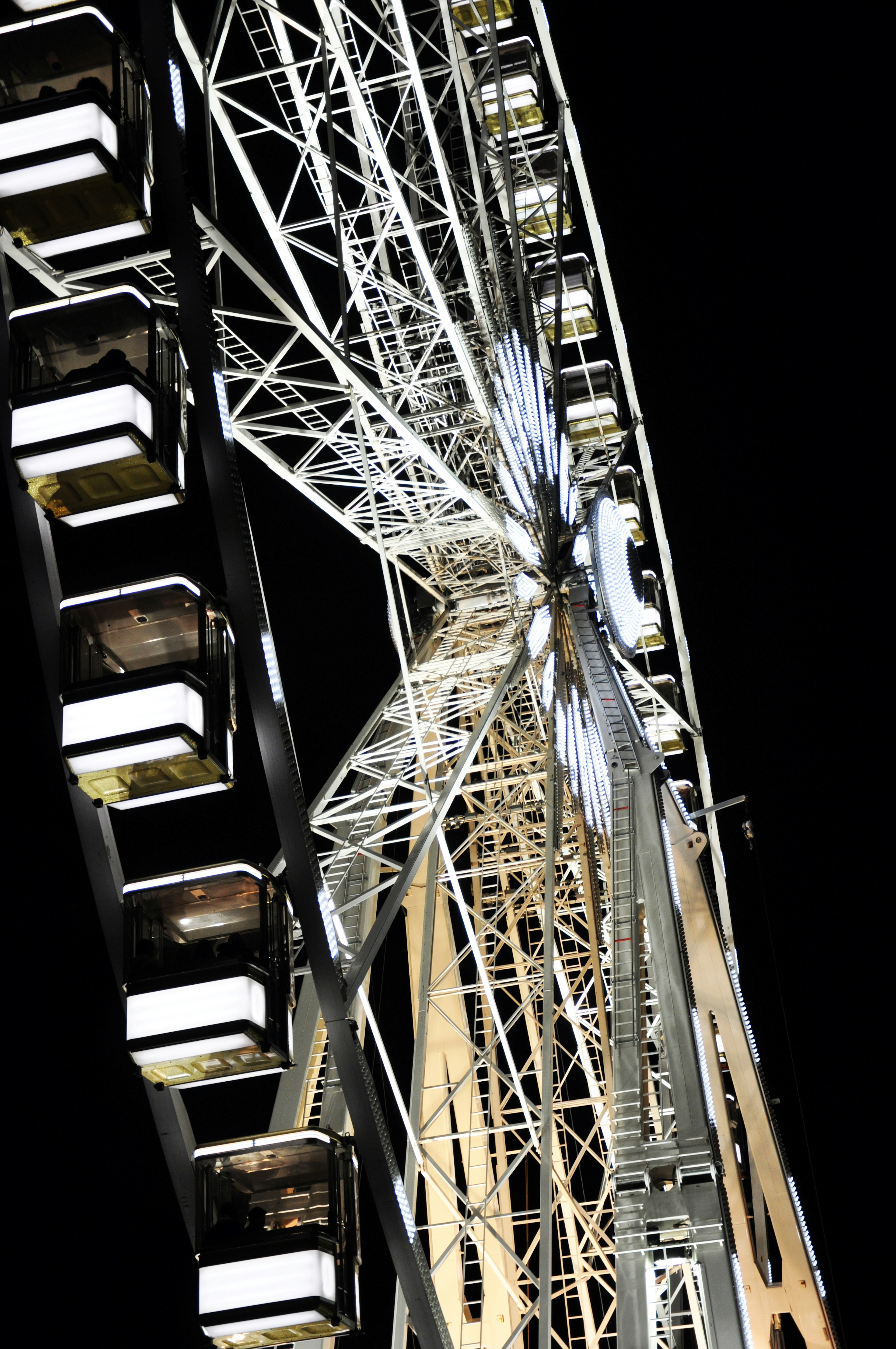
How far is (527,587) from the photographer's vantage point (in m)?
14.1

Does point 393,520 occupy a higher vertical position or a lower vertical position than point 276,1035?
higher

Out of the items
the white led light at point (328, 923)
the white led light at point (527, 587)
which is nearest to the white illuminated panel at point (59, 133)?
the white led light at point (328, 923)

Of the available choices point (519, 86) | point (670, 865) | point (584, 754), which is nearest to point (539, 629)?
point (584, 754)

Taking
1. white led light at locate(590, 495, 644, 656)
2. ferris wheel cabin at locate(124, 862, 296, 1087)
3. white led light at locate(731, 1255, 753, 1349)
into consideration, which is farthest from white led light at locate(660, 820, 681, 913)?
ferris wheel cabin at locate(124, 862, 296, 1087)

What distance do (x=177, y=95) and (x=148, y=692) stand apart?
3235 mm

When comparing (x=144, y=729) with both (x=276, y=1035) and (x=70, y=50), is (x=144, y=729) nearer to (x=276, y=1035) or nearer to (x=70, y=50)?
(x=276, y=1035)

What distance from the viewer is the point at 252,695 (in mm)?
7137

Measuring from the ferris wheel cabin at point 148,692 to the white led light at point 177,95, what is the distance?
8.15 ft

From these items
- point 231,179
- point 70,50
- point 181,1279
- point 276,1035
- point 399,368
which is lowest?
point 181,1279

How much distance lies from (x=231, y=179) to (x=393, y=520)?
524 cm

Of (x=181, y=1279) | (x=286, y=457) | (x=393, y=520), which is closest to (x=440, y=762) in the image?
(x=393, y=520)

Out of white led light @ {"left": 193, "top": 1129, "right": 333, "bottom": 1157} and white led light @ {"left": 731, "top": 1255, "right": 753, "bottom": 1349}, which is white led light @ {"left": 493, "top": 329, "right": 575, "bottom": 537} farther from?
white led light @ {"left": 193, "top": 1129, "right": 333, "bottom": 1157}

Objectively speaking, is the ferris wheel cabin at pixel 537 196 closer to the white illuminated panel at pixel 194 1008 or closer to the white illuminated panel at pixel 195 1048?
the white illuminated panel at pixel 194 1008

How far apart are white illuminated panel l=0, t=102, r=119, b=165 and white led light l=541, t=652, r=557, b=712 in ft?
23.1
